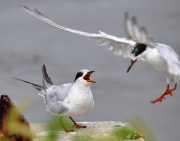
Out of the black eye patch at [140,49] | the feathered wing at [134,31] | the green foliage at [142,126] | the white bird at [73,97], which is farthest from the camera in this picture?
the white bird at [73,97]

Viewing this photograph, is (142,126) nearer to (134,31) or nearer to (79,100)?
(134,31)

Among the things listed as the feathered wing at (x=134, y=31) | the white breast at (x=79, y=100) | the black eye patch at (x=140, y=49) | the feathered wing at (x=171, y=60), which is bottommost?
the white breast at (x=79, y=100)

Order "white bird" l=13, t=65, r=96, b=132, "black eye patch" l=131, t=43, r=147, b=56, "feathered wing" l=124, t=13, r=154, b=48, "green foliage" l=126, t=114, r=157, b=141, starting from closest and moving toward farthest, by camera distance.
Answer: "green foliage" l=126, t=114, r=157, b=141, "feathered wing" l=124, t=13, r=154, b=48, "black eye patch" l=131, t=43, r=147, b=56, "white bird" l=13, t=65, r=96, b=132

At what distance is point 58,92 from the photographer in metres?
2.27

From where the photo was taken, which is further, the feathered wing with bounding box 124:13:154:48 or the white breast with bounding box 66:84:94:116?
the white breast with bounding box 66:84:94:116

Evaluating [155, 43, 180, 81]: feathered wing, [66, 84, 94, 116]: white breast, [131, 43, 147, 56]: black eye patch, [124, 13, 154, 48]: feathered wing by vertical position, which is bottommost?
[66, 84, 94, 116]: white breast

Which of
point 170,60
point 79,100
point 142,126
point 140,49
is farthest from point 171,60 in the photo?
point 142,126

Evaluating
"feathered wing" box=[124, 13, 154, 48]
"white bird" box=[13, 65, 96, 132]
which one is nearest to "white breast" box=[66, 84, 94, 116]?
"white bird" box=[13, 65, 96, 132]

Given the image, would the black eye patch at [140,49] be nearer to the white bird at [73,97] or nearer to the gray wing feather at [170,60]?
the gray wing feather at [170,60]

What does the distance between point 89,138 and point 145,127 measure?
0.08 meters

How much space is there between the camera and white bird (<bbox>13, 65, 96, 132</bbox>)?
6.89 ft

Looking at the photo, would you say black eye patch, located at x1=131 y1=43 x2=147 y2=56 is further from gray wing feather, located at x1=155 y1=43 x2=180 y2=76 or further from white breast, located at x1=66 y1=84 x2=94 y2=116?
white breast, located at x1=66 y1=84 x2=94 y2=116

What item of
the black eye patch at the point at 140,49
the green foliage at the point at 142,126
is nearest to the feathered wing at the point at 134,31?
the black eye patch at the point at 140,49

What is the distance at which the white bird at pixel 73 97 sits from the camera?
6.89ft
